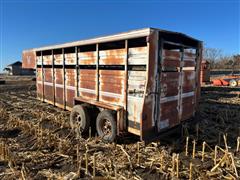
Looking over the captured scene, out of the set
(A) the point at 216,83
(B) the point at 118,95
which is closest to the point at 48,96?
(B) the point at 118,95

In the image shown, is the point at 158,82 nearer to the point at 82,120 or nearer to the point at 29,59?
the point at 82,120

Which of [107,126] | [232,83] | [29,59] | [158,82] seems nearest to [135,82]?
[158,82]

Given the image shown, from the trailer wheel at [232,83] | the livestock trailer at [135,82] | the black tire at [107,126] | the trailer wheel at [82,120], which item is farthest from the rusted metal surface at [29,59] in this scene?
the trailer wheel at [232,83]

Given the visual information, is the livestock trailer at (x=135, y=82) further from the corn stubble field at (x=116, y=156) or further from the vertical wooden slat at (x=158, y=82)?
the corn stubble field at (x=116, y=156)

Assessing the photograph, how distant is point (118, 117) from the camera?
441 centimetres

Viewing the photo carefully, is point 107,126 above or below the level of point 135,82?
below

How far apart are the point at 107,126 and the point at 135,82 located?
1.41 m

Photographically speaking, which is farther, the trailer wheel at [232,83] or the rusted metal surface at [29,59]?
the trailer wheel at [232,83]

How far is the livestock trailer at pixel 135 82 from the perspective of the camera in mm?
4012

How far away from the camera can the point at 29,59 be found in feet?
Result: 31.7

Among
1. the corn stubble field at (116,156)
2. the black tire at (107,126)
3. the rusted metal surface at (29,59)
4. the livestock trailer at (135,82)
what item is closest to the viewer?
the corn stubble field at (116,156)

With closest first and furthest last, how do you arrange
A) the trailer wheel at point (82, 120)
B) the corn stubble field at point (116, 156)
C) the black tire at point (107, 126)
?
the corn stubble field at point (116, 156) < the black tire at point (107, 126) < the trailer wheel at point (82, 120)

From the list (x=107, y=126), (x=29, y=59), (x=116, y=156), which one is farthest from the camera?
(x=29, y=59)

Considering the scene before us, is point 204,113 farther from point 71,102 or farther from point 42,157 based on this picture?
point 42,157
